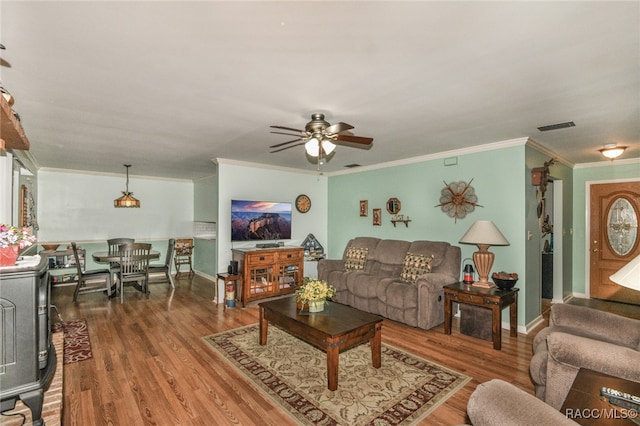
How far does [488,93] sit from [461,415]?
2503 mm

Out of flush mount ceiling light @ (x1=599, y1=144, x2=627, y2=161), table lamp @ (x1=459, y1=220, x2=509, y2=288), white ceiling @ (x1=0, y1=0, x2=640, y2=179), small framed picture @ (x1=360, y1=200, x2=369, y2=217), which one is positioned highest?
white ceiling @ (x1=0, y1=0, x2=640, y2=179)

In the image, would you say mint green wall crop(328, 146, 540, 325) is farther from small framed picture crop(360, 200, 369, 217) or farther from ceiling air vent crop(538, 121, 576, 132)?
ceiling air vent crop(538, 121, 576, 132)

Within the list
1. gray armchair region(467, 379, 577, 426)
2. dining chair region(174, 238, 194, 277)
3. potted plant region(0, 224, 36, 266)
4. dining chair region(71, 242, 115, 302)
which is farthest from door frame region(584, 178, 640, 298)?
dining chair region(71, 242, 115, 302)

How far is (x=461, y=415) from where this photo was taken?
227cm

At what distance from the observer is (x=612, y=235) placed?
17.7ft

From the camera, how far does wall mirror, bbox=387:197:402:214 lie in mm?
5391

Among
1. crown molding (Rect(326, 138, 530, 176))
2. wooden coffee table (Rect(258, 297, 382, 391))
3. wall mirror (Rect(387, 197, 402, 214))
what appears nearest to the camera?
wooden coffee table (Rect(258, 297, 382, 391))

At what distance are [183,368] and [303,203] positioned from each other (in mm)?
4085

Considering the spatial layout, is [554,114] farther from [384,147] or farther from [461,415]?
[461,415]

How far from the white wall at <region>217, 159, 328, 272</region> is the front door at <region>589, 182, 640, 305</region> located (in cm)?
504

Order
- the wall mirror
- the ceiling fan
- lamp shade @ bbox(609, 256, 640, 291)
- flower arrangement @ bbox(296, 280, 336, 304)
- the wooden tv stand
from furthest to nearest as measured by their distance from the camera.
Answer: the wall mirror → the wooden tv stand → flower arrangement @ bbox(296, 280, 336, 304) → the ceiling fan → lamp shade @ bbox(609, 256, 640, 291)

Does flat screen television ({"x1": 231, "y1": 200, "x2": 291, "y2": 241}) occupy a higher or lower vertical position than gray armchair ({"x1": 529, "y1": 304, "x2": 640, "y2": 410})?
higher

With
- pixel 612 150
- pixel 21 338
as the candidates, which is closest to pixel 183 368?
pixel 21 338

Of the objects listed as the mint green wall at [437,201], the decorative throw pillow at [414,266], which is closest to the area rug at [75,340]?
the decorative throw pillow at [414,266]
